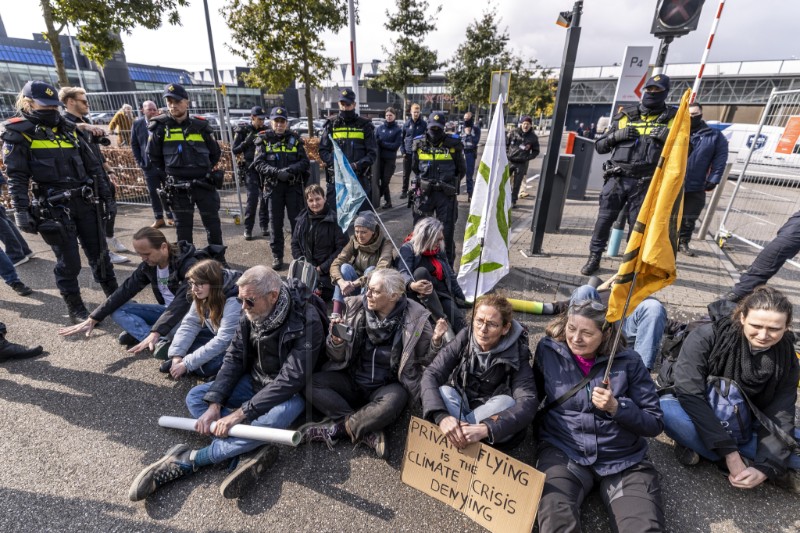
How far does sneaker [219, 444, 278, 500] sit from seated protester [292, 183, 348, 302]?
7.39 ft

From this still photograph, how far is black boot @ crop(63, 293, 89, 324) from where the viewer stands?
4098 millimetres

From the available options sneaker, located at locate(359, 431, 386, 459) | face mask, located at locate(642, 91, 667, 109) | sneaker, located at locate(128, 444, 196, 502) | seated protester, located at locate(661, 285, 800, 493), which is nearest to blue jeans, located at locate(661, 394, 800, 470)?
seated protester, located at locate(661, 285, 800, 493)

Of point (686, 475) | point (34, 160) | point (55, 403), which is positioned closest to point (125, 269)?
point (34, 160)

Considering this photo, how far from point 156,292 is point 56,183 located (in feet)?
4.99

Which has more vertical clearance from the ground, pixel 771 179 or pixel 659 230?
pixel 659 230

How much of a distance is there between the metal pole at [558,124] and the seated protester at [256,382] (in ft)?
13.3

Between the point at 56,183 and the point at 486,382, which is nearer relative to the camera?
the point at 486,382

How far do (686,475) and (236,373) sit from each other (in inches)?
121

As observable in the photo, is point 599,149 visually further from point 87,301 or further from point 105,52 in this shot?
point 105,52

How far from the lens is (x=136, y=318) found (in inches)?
142

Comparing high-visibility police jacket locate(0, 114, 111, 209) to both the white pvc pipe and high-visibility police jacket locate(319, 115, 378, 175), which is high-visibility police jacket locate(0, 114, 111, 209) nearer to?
the white pvc pipe

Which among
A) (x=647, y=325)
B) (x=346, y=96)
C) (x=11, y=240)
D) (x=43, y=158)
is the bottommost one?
(x=11, y=240)

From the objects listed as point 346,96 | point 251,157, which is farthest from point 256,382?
point 251,157

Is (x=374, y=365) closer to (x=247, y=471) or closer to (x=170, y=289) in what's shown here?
(x=247, y=471)
